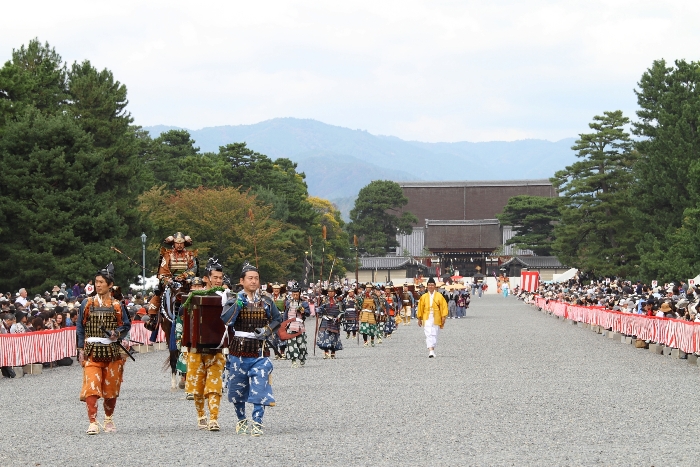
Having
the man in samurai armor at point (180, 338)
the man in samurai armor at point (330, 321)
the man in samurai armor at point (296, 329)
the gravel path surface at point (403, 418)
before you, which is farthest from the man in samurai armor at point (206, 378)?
the man in samurai armor at point (330, 321)

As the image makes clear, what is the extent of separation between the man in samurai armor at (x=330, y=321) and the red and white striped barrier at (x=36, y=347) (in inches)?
195

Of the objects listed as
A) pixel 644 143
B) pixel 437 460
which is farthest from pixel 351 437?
pixel 644 143

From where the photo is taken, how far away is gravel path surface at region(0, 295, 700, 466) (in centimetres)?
879

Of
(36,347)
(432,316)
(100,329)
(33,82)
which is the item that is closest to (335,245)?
(33,82)

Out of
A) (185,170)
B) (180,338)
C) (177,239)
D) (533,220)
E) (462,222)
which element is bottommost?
(180,338)

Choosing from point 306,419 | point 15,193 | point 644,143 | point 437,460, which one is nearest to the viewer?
point 437,460

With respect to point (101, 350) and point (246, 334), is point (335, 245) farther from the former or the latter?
point (246, 334)

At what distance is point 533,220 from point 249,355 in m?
85.1

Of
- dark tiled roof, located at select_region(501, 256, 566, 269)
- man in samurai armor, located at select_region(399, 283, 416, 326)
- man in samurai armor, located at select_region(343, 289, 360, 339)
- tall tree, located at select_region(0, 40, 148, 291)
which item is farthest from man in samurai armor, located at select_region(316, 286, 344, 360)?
dark tiled roof, located at select_region(501, 256, 566, 269)

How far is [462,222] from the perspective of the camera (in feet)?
378

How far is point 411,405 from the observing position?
12.6 meters

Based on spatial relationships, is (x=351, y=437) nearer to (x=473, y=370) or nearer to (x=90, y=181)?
(x=473, y=370)

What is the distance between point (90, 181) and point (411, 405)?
26354mm

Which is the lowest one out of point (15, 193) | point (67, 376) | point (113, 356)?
point (67, 376)
